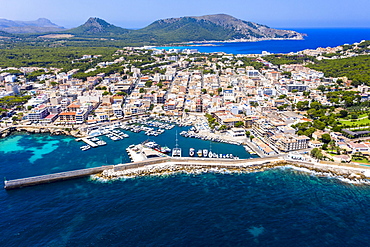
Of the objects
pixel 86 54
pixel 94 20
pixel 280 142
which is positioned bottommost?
pixel 280 142

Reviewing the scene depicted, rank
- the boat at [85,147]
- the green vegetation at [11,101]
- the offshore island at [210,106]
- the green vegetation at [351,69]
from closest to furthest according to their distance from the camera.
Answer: the offshore island at [210,106] < the boat at [85,147] < the green vegetation at [11,101] < the green vegetation at [351,69]

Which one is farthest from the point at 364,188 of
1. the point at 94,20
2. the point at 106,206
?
the point at 94,20

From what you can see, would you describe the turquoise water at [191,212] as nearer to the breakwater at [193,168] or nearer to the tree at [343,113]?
the breakwater at [193,168]

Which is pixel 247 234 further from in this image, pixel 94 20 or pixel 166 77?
pixel 94 20

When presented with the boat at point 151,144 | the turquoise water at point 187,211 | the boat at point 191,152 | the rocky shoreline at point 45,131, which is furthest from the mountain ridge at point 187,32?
the turquoise water at point 187,211

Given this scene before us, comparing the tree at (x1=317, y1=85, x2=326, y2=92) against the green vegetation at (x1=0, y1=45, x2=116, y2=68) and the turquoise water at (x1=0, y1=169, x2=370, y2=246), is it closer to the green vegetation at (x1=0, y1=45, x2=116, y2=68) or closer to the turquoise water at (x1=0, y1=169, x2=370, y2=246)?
the turquoise water at (x1=0, y1=169, x2=370, y2=246)

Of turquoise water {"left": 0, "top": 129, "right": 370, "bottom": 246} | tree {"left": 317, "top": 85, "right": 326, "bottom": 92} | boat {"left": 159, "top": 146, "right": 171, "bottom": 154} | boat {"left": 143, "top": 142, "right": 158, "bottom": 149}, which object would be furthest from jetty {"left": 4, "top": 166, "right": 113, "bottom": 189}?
tree {"left": 317, "top": 85, "right": 326, "bottom": 92}

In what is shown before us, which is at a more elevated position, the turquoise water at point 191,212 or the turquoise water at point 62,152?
the turquoise water at point 62,152

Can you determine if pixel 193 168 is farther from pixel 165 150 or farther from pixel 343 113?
pixel 343 113
